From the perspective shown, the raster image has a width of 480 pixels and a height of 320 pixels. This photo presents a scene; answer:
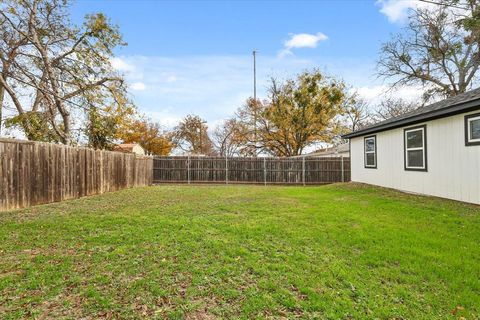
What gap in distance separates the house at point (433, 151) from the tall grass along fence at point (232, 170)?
4.58 metres

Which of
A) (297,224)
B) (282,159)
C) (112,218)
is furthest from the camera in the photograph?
(282,159)

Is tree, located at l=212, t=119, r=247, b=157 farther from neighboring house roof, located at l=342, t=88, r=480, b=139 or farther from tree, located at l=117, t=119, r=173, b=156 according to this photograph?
neighboring house roof, located at l=342, t=88, r=480, b=139

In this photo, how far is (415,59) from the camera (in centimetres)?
1888

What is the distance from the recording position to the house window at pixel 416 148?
796cm

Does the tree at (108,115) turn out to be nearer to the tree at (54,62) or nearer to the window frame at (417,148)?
the tree at (54,62)

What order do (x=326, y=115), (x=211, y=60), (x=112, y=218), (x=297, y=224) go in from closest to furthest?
(x=297, y=224) < (x=112, y=218) < (x=211, y=60) < (x=326, y=115)

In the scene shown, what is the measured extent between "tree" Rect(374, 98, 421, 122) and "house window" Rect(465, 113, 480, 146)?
2241 centimetres

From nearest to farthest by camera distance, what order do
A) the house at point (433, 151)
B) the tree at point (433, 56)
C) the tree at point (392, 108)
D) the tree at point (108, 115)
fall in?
the house at point (433, 151) < the tree at point (108, 115) < the tree at point (433, 56) < the tree at point (392, 108)

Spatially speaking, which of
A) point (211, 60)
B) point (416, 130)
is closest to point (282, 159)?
point (211, 60)

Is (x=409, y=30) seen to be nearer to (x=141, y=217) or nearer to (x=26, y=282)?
(x=141, y=217)

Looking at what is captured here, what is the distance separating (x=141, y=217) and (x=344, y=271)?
3815 mm

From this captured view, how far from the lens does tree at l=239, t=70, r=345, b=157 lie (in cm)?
2064

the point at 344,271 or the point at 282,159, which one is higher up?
the point at 282,159

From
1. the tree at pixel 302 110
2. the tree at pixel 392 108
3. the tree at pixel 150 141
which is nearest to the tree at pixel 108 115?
the tree at pixel 302 110
